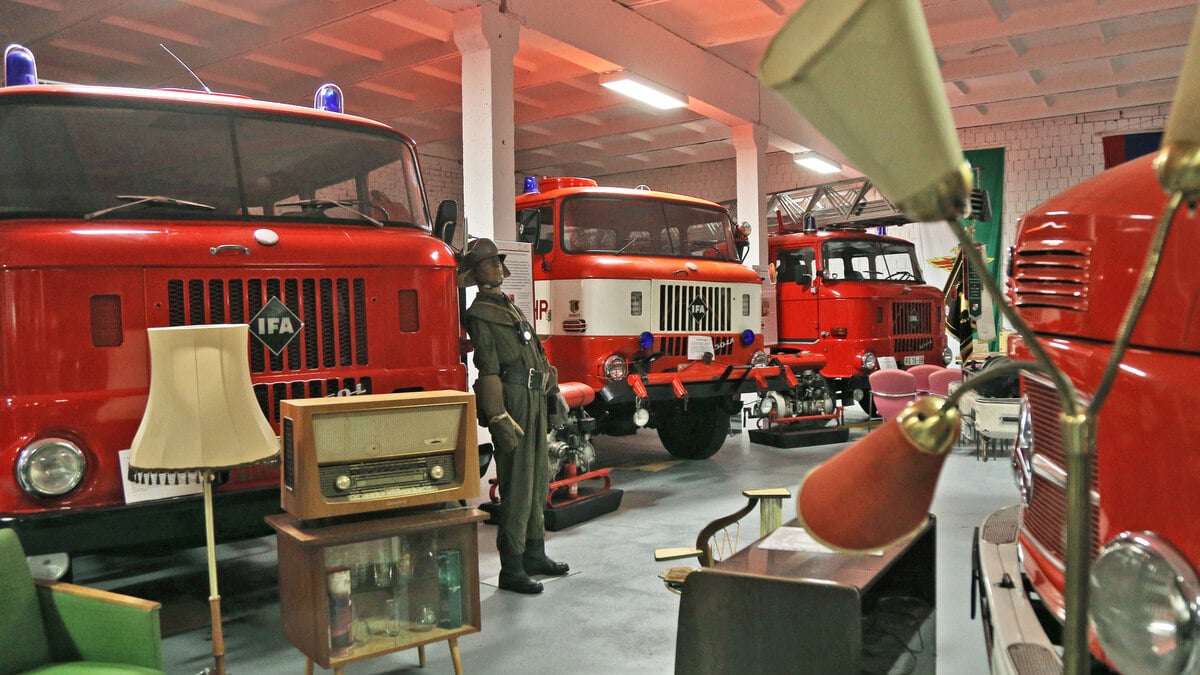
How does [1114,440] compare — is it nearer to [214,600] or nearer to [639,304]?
[214,600]

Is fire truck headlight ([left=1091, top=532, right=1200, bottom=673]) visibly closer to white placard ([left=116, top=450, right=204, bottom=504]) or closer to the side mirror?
white placard ([left=116, top=450, right=204, bottom=504])

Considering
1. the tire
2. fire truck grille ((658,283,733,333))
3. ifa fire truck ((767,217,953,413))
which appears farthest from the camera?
ifa fire truck ((767,217,953,413))

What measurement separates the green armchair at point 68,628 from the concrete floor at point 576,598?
823mm

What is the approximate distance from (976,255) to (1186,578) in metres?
0.55

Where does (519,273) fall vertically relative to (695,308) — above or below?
above

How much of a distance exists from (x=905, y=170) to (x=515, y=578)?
3.37 meters

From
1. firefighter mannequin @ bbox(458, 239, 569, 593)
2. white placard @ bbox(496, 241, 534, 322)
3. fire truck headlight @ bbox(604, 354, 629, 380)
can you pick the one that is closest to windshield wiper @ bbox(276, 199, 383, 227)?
firefighter mannequin @ bbox(458, 239, 569, 593)

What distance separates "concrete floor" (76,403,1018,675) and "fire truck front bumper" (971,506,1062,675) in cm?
105

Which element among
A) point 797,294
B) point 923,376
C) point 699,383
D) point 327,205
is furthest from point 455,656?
point 797,294

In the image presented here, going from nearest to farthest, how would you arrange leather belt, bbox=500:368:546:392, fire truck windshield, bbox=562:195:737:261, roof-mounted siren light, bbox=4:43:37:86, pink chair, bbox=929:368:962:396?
roof-mounted siren light, bbox=4:43:37:86 → leather belt, bbox=500:368:546:392 → fire truck windshield, bbox=562:195:737:261 → pink chair, bbox=929:368:962:396

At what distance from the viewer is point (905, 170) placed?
78 cm

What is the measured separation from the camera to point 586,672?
2.99 m

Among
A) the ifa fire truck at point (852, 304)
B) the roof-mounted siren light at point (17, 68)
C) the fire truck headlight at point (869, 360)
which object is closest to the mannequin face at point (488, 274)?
the roof-mounted siren light at point (17, 68)

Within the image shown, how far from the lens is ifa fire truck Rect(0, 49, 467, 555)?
2928 mm
